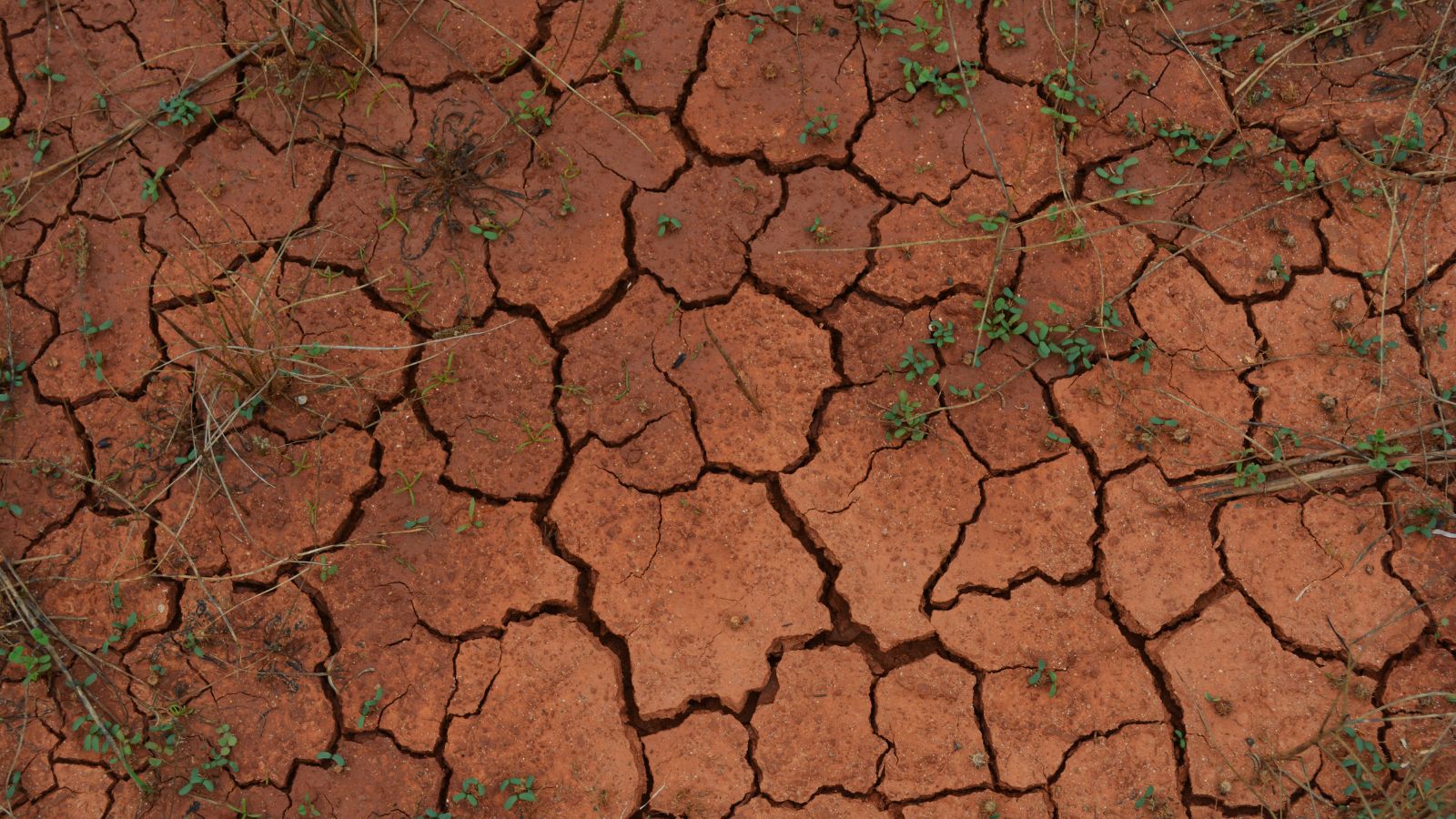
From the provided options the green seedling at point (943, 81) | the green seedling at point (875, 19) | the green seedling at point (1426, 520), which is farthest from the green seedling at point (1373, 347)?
the green seedling at point (875, 19)

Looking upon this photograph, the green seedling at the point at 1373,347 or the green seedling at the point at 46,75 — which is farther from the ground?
the green seedling at the point at 1373,347

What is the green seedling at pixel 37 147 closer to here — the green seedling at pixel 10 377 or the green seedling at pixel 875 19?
the green seedling at pixel 10 377

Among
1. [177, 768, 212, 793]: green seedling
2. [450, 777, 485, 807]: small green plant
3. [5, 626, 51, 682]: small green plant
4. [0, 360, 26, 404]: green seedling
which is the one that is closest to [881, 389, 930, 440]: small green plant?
[450, 777, 485, 807]: small green plant

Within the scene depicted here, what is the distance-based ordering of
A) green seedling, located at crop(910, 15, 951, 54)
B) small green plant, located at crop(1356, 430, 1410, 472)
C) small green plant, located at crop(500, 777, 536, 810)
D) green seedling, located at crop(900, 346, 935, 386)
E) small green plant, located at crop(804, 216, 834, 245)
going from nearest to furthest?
small green plant, located at crop(500, 777, 536, 810)
small green plant, located at crop(1356, 430, 1410, 472)
green seedling, located at crop(900, 346, 935, 386)
small green plant, located at crop(804, 216, 834, 245)
green seedling, located at crop(910, 15, 951, 54)

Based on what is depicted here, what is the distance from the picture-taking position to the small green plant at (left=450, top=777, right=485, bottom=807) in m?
2.91

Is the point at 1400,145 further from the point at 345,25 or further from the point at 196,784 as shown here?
the point at 196,784

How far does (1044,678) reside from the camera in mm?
2986

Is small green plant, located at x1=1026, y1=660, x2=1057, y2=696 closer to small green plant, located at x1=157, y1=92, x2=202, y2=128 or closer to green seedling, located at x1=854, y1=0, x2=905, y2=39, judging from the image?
green seedling, located at x1=854, y1=0, x2=905, y2=39

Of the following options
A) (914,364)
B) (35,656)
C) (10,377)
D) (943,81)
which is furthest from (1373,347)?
(10,377)

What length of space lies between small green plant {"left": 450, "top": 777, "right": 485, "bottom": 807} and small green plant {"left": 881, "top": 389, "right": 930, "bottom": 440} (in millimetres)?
1575

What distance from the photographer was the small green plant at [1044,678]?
2.97 m

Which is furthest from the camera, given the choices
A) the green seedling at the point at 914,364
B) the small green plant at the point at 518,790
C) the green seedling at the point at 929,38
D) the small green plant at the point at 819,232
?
the green seedling at the point at 929,38

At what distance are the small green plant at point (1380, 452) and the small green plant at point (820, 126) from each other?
74.7 inches

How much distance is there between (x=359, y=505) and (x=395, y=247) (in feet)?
2.73
